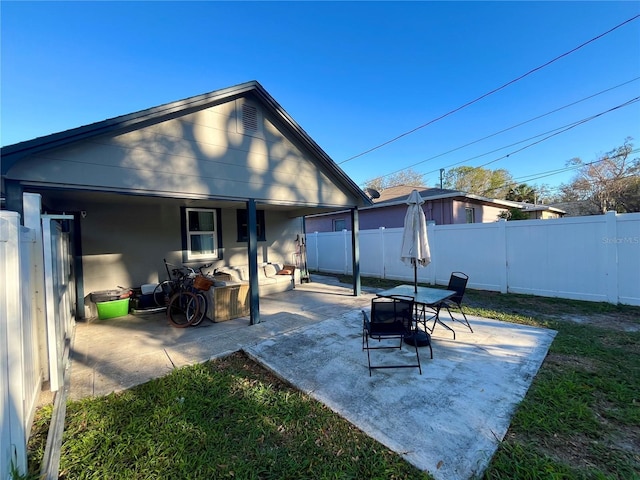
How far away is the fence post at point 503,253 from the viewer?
25.3ft

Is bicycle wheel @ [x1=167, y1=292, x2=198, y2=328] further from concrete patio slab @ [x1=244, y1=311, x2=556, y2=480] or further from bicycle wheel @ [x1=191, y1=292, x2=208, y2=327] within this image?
concrete patio slab @ [x1=244, y1=311, x2=556, y2=480]

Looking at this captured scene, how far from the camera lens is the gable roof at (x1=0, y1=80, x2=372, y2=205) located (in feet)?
11.2

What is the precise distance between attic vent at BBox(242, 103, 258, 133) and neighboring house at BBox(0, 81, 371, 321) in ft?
0.07

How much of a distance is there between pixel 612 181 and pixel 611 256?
973 inches

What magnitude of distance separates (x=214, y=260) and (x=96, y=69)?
18.6ft

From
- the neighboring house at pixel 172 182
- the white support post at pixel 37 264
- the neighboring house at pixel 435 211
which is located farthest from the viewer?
the neighboring house at pixel 435 211

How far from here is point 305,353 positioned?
412 cm

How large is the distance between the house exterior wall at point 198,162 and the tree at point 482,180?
98.3ft

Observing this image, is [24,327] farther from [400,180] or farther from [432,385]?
[400,180]

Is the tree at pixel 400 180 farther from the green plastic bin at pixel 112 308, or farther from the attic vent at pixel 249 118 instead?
the green plastic bin at pixel 112 308

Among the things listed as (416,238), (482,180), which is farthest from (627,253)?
(482,180)

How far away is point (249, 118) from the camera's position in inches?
228

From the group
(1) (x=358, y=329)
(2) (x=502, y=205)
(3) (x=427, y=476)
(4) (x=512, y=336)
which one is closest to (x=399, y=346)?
(1) (x=358, y=329)

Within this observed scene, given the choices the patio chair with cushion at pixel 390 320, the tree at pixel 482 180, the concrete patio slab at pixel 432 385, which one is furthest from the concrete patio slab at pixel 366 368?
the tree at pixel 482 180
